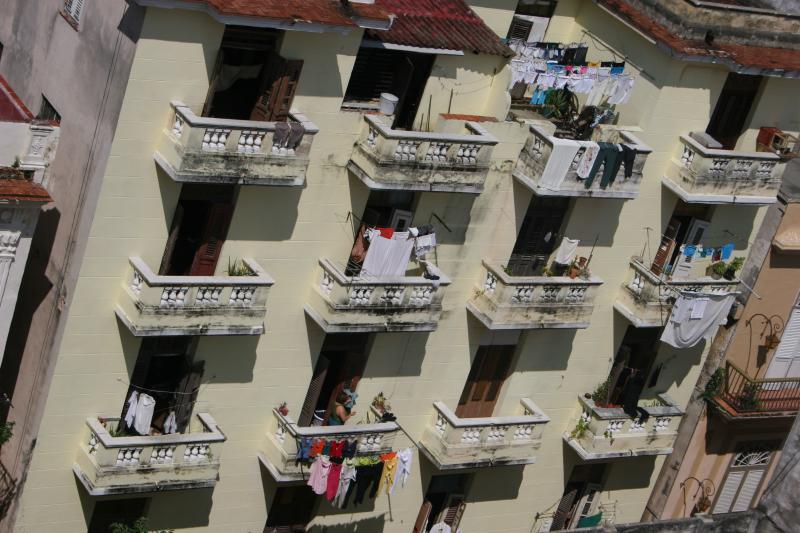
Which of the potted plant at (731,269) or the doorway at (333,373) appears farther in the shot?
the potted plant at (731,269)

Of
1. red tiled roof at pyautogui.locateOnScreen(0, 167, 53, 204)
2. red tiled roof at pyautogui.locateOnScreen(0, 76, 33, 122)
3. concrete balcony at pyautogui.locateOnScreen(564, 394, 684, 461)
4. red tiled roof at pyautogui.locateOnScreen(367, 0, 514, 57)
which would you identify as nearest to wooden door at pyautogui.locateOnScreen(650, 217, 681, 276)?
concrete balcony at pyautogui.locateOnScreen(564, 394, 684, 461)

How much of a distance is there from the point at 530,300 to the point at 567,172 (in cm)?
334

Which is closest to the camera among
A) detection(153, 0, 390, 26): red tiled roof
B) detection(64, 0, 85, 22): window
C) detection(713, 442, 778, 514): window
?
detection(153, 0, 390, 26): red tiled roof

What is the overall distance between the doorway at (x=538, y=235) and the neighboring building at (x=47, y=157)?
11.2 metres

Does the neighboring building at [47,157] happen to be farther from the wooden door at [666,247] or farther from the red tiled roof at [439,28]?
the wooden door at [666,247]

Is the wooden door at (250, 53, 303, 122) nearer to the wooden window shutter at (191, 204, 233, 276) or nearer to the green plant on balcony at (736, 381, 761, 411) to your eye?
the wooden window shutter at (191, 204, 233, 276)

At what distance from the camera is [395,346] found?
40062 millimetres

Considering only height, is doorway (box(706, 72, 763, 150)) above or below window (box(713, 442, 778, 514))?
above

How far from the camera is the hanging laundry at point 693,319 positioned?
42812mm

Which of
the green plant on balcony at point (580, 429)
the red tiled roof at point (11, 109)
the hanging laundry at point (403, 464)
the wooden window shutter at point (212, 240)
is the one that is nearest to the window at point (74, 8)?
the red tiled roof at point (11, 109)

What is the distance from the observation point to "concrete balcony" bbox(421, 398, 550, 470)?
40938 mm

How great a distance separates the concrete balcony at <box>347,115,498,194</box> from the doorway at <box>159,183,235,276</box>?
3047 mm

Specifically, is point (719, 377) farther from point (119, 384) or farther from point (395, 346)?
point (119, 384)

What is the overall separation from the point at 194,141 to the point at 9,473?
9.03m
